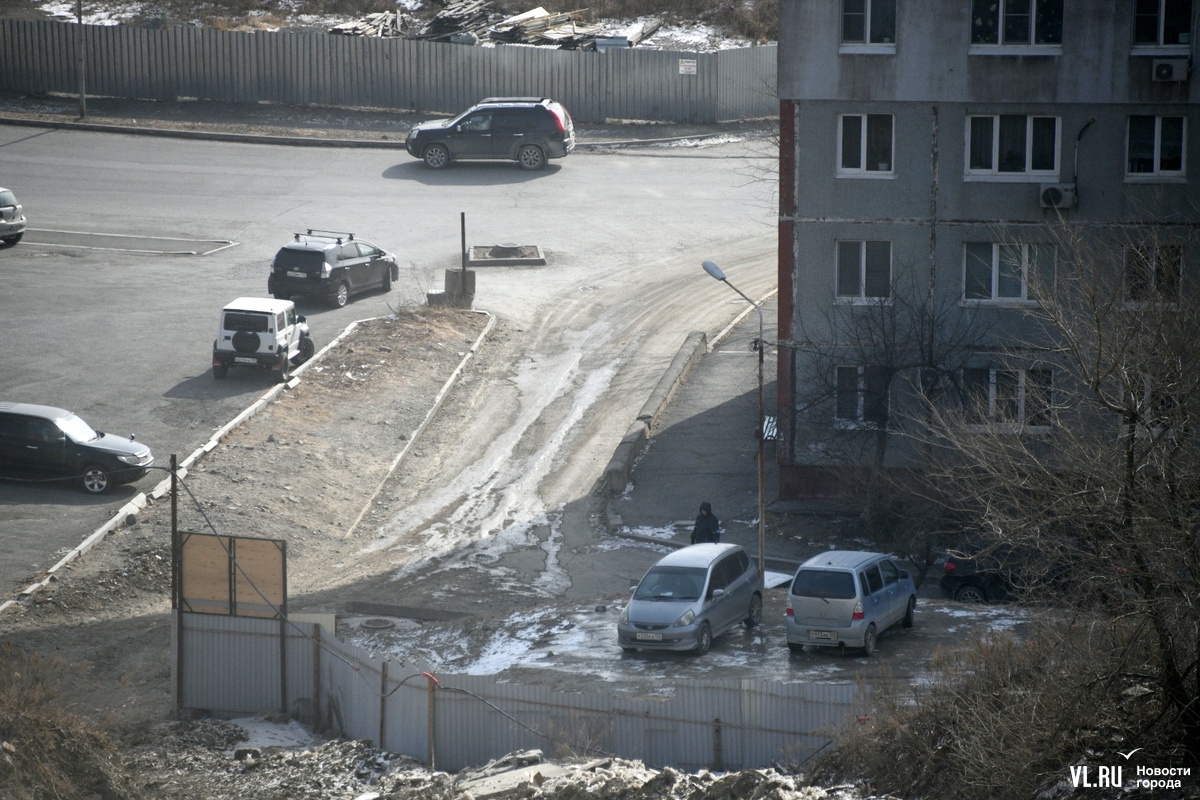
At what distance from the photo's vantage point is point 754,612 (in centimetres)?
2181

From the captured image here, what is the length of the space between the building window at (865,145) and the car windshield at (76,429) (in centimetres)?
1629

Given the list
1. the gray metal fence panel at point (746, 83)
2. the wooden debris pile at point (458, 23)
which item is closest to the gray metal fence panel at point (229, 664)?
the gray metal fence panel at point (746, 83)

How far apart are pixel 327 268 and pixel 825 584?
20.4m

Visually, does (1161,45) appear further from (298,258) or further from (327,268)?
(298,258)

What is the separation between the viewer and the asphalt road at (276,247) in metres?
31.0

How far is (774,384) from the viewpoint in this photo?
33.8 meters

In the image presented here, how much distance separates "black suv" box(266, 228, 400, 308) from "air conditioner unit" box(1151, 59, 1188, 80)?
20637 millimetres

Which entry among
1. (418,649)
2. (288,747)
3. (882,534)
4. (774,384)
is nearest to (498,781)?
(288,747)

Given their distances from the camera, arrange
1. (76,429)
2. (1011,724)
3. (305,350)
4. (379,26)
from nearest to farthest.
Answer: (1011,724) → (76,429) → (305,350) → (379,26)

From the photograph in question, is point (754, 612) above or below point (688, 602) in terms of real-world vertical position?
below

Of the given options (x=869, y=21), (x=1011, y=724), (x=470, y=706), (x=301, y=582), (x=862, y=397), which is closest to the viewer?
(x=1011, y=724)

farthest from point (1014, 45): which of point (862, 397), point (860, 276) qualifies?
point (862, 397)

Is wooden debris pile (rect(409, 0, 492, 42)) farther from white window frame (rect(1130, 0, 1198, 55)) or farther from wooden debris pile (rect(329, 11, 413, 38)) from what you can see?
white window frame (rect(1130, 0, 1198, 55))

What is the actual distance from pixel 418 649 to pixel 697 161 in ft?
101
